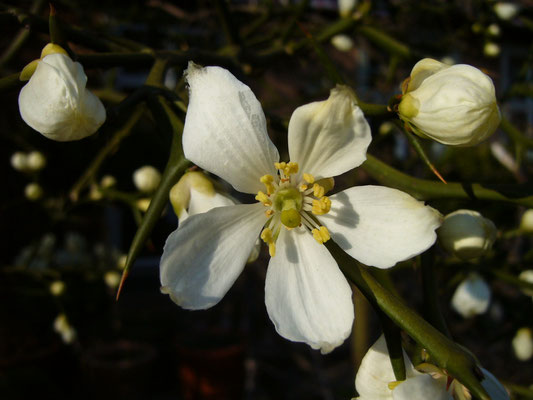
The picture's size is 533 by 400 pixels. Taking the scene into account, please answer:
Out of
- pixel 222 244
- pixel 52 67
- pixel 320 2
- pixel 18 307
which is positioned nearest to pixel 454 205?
pixel 222 244

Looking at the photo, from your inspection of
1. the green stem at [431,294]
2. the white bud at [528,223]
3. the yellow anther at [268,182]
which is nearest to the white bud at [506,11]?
the white bud at [528,223]

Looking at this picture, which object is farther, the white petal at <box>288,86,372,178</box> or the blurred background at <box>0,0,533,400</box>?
the blurred background at <box>0,0,533,400</box>

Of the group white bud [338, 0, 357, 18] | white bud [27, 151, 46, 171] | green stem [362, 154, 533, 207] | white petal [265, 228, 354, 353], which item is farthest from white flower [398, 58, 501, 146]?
white bud [27, 151, 46, 171]

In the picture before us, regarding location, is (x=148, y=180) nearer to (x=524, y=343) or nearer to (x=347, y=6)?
(x=347, y=6)

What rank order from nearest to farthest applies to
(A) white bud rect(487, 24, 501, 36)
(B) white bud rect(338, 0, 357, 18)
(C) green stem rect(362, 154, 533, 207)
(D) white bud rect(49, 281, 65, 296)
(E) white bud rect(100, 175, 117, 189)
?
1. (C) green stem rect(362, 154, 533, 207)
2. (E) white bud rect(100, 175, 117, 189)
3. (B) white bud rect(338, 0, 357, 18)
4. (A) white bud rect(487, 24, 501, 36)
5. (D) white bud rect(49, 281, 65, 296)

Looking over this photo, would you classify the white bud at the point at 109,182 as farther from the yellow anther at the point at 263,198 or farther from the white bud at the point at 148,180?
the yellow anther at the point at 263,198

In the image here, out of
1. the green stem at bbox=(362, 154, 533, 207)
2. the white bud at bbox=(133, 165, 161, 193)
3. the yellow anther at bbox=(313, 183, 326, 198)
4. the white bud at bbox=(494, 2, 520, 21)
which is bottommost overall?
the white bud at bbox=(133, 165, 161, 193)

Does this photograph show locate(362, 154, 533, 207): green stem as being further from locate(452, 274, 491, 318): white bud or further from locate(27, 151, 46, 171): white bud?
locate(27, 151, 46, 171): white bud

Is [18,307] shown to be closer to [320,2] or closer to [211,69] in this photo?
[211,69]

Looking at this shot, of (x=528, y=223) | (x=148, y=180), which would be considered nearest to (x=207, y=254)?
(x=148, y=180)
